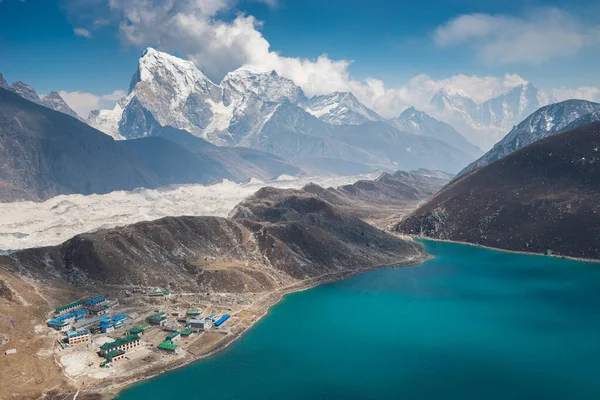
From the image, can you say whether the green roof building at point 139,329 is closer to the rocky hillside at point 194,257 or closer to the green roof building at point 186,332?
the green roof building at point 186,332

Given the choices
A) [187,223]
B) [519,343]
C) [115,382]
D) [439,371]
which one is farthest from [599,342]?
[187,223]

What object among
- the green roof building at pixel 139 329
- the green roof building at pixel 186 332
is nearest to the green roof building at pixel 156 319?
the green roof building at pixel 139 329

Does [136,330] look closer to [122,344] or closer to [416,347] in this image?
[122,344]

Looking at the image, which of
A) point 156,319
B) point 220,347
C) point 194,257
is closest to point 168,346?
point 220,347

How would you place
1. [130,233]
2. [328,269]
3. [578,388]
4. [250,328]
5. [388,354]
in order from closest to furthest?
[578,388] → [388,354] → [250,328] → [130,233] → [328,269]

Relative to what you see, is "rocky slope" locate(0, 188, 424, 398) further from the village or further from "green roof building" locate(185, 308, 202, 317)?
"green roof building" locate(185, 308, 202, 317)

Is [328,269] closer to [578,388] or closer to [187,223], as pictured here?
[187,223]

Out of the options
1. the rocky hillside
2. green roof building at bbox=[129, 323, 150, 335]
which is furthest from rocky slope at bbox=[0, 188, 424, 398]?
green roof building at bbox=[129, 323, 150, 335]
